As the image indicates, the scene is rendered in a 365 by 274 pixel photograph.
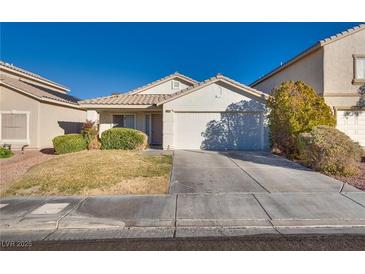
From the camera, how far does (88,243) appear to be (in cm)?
383

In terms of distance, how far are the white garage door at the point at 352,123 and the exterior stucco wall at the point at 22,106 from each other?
58.5 ft

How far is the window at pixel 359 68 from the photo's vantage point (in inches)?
497

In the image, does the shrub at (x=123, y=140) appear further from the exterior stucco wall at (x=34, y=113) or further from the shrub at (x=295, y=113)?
the shrub at (x=295, y=113)

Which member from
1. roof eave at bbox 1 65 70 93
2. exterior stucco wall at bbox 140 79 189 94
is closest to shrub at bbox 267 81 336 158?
exterior stucco wall at bbox 140 79 189 94

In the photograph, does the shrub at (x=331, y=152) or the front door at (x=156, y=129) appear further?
the front door at (x=156, y=129)

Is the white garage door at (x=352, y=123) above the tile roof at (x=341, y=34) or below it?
below

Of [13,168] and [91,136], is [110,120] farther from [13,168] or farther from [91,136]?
[13,168]

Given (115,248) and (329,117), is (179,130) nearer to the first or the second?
(329,117)

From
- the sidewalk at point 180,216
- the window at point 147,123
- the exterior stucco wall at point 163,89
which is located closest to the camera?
the sidewalk at point 180,216

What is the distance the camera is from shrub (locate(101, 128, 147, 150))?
12891 mm

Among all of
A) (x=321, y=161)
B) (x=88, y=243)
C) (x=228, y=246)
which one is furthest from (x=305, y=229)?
(x=321, y=161)

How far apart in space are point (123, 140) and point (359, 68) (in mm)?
13495

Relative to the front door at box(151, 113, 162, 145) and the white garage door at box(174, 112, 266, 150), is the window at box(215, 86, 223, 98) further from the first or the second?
the front door at box(151, 113, 162, 145)

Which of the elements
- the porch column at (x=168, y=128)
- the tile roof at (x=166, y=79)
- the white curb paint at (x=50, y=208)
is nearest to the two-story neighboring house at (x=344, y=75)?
the porch column at (x=168, y=128)
